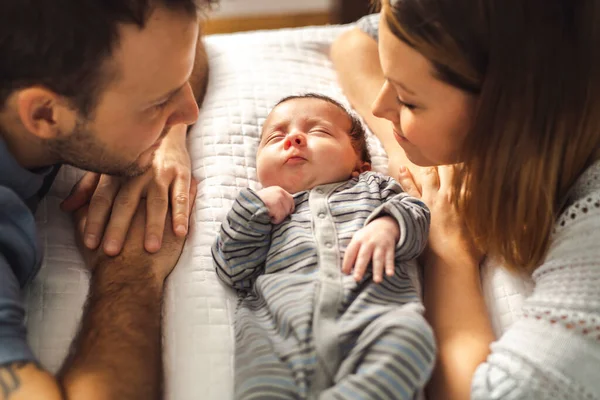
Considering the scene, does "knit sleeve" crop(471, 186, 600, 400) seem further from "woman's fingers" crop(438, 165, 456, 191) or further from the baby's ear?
the baby's ear

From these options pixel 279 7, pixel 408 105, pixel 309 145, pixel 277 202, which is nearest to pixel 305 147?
pixel 309 145

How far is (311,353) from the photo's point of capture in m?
0.96

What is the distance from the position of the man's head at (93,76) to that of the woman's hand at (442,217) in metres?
0.49

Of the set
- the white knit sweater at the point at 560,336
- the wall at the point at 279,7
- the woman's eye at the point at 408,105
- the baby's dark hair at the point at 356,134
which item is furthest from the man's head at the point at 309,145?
the wall at the point at 279,7

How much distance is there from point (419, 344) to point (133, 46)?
62cm

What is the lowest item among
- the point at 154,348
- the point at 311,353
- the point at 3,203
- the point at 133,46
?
the point at 154,348

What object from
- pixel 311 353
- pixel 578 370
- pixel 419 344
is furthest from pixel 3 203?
pixel 578 370

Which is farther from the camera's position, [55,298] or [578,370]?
[55,298]

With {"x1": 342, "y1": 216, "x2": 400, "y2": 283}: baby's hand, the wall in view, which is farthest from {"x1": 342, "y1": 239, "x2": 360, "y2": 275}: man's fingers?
the wall

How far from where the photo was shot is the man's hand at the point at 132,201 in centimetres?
121

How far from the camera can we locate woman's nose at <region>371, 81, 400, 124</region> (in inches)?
44.5

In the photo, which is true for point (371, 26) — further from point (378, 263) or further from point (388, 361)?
point (388, 361)

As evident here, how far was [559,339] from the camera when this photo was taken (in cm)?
92

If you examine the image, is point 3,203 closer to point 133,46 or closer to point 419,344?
point 133,46
